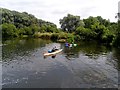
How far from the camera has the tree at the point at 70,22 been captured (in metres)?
137

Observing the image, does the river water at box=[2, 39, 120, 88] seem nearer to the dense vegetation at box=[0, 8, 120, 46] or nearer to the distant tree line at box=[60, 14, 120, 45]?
the dense vegetation at box=[0, 8, 120, 46]

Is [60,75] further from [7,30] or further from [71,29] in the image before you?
[71,29]

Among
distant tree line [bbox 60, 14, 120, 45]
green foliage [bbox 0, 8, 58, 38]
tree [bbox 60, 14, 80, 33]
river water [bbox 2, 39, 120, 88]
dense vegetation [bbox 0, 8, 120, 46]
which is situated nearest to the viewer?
river water [bbox 2, 39, 120, 88]

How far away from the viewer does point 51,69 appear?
34.9 metres

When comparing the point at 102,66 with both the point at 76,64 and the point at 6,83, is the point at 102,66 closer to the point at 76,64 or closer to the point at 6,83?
the point at 76,64

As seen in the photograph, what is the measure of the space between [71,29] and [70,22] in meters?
5.12

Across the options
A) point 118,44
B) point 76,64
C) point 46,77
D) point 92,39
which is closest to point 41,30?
point 92,39

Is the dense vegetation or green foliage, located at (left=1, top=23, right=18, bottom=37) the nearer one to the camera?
the dense vegetation

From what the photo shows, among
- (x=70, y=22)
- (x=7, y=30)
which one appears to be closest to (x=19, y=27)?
(x=70, y=22)

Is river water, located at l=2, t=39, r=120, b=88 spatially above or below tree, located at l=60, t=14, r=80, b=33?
below

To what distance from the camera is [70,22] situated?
5487 inches

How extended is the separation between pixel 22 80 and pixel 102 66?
1660 centimetres

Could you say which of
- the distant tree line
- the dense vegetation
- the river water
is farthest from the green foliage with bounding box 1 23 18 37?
the river water

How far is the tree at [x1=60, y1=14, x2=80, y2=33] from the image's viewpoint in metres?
137
